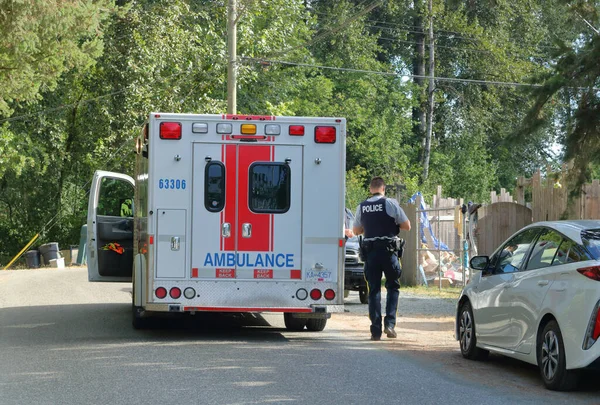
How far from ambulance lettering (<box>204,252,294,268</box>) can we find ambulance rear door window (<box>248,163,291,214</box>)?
53cm

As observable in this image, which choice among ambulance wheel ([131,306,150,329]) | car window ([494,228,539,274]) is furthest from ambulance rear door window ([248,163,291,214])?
car window ([494,228,539,274])

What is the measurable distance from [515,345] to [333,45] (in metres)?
39.6

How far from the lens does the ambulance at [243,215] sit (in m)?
11.2

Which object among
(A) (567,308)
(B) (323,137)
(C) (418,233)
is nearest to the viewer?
(A) (567,308)

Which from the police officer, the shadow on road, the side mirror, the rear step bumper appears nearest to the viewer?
the side mirror

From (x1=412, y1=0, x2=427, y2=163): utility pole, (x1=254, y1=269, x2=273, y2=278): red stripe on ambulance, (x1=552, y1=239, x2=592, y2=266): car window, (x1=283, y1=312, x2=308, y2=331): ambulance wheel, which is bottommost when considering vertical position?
(x1=283, y1=312, x2=308, y2=331): ambulance wheel

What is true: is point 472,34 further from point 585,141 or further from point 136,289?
point 136,289

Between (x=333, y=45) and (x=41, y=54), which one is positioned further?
(x=333, y=45)

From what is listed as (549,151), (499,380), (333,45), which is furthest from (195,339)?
(549,151)

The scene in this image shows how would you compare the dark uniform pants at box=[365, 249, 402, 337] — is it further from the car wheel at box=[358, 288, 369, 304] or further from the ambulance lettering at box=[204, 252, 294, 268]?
the car wheel at box=[358, 288, 369, 304]

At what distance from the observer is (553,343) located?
827 cm

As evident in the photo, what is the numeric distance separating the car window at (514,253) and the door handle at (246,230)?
116 inches

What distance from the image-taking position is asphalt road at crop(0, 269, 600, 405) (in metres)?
7.83

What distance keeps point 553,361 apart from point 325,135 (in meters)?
4.33
